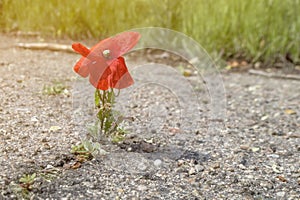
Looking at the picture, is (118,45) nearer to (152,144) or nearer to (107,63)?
(107,63)

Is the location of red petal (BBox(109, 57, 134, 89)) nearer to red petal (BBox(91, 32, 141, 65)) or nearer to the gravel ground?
red petal (BBox(91, 32, 141, 65))

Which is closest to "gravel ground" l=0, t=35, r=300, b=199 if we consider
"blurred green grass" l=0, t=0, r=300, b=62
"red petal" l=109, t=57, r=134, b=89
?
"red petal" l=109, t=57, r=134, b=89

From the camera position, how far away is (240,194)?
164cm

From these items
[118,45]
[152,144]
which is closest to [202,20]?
[152,144]

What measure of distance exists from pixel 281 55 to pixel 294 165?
176 cm

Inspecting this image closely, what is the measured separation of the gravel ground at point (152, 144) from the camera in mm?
1619

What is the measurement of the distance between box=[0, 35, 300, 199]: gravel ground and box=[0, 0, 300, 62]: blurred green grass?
0.67 metres

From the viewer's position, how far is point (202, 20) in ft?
11.7

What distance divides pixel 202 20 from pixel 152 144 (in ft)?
5.93

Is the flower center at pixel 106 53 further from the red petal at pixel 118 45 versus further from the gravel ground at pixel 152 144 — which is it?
the gravel ground at pixel 152 144

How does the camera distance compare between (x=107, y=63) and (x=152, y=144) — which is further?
(x=152, y=144)

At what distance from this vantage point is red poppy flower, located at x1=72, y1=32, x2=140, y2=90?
1.61m

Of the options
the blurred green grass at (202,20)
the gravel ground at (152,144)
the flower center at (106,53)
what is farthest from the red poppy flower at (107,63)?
the blurred green grass at (202,20)

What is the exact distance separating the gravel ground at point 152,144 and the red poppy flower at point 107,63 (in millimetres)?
289
